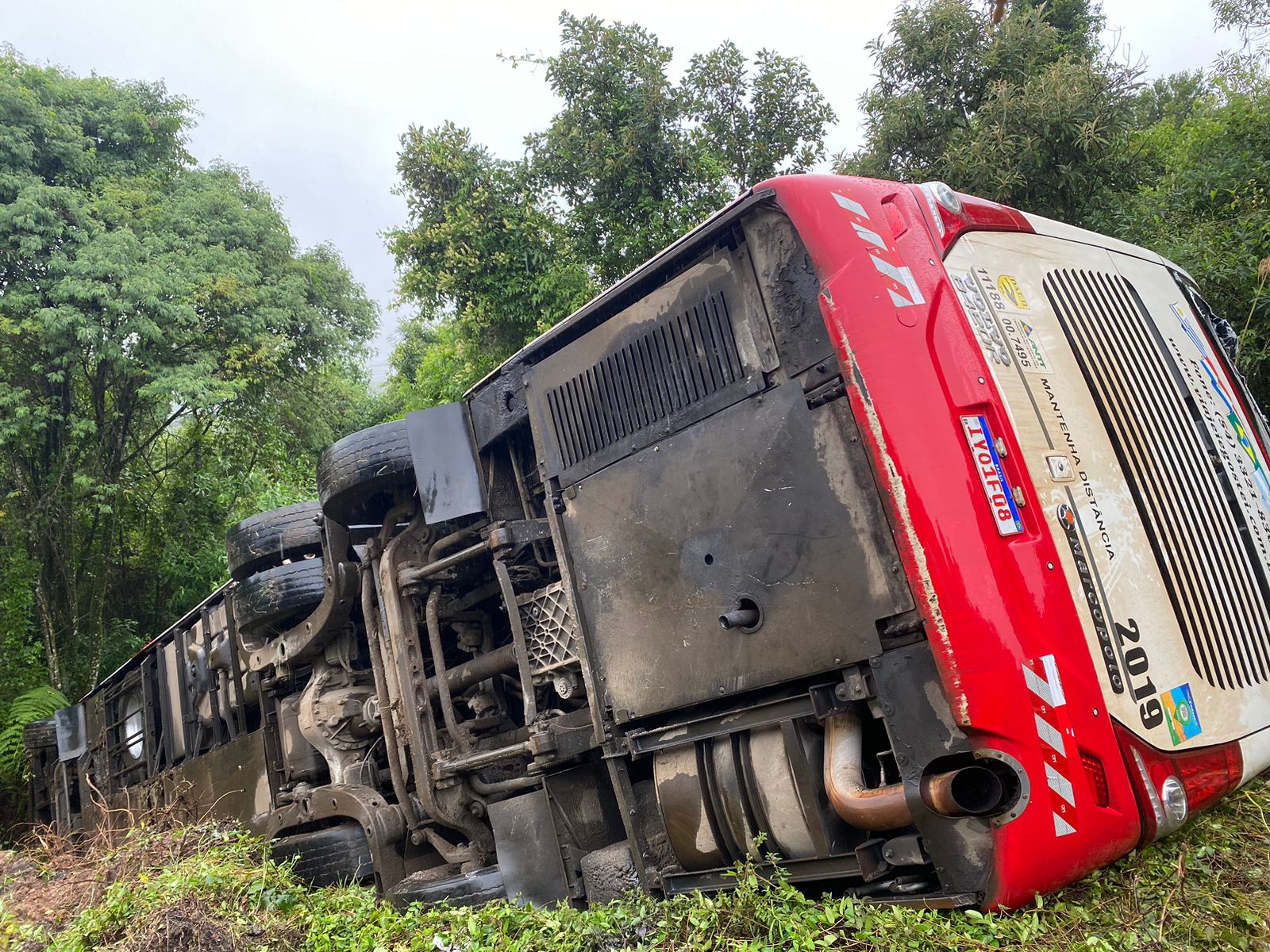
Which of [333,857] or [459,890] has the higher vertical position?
[333,857]

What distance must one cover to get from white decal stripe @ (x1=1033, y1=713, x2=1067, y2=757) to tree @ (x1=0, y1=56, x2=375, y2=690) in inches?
494

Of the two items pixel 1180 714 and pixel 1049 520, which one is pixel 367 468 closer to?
pixel 1049 520

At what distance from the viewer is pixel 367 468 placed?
4.61 metres

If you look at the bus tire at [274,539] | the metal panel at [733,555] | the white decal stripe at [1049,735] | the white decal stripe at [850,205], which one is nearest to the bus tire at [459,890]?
the metal panel at [733,555]

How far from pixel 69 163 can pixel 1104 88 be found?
13748mm

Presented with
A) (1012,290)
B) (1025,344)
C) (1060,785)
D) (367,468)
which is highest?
(367,468)

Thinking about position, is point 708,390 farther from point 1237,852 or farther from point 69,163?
point 69,163

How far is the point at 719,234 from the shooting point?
321cm

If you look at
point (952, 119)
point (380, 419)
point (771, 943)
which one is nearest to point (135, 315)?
point (380, 419)

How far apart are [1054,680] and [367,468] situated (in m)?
3.22

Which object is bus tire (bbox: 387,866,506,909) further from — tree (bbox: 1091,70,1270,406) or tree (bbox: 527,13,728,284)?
tree (bbox: 527,13,728,284)

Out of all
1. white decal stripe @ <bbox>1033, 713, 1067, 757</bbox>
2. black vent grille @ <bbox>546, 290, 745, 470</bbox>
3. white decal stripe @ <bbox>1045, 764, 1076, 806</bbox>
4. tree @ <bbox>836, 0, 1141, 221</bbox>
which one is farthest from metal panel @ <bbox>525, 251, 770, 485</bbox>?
tree @ <bbox>836, 0, 1141, 221</bbox>

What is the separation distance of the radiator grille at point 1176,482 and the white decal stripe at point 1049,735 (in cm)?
63

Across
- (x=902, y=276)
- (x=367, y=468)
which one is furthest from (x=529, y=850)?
(x=902, y=276)
